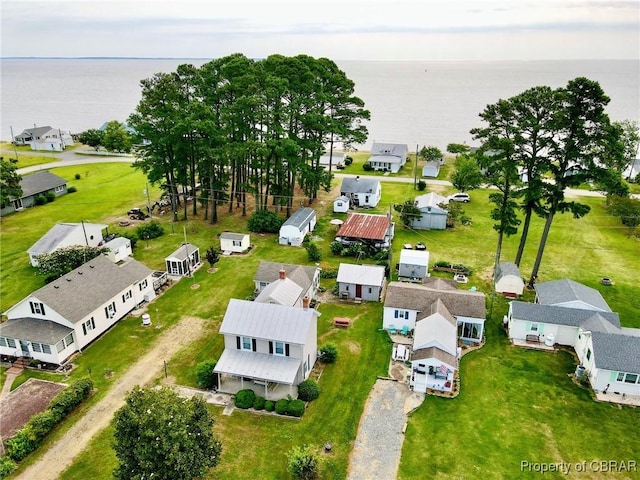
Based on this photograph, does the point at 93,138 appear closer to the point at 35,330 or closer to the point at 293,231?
the point at 293,231

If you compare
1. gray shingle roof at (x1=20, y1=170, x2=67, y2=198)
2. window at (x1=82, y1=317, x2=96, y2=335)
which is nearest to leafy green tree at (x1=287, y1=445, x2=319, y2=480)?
window at (x1=82, y1=317, x2=96, y2=335)

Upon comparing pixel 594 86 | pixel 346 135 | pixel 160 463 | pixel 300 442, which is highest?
pixel 594 86

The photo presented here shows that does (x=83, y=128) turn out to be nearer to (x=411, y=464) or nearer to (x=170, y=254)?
(x=170, y=254)

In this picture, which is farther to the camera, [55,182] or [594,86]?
[55,182]

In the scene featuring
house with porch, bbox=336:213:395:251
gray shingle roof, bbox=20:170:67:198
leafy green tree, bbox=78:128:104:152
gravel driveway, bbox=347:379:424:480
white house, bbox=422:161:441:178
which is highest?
leafy green tree, bbox=78:128:104:152

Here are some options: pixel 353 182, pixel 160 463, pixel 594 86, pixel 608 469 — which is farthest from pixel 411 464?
pixel 353 182

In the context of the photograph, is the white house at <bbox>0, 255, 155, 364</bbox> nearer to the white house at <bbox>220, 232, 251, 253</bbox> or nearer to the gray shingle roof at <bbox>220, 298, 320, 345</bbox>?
the gray shingle roof at <bbox>220, 298, 320, 345</bbox>
